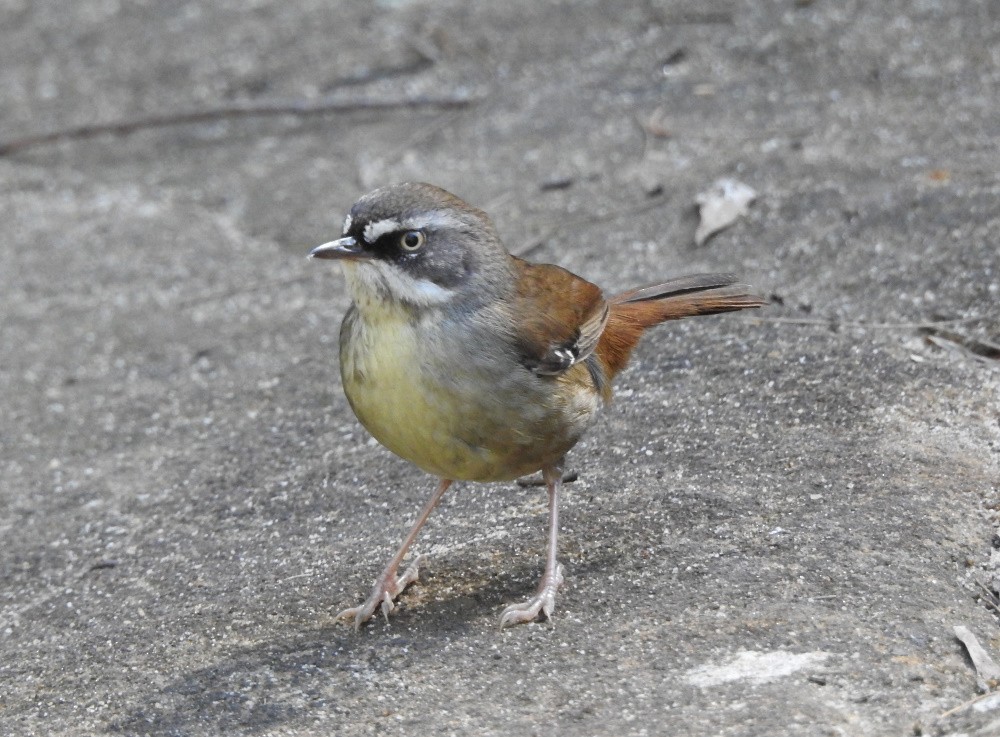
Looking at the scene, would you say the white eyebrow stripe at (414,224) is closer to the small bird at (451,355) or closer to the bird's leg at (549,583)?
the small bird at (451,355)

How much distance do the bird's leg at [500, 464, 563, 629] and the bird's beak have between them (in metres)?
1.03

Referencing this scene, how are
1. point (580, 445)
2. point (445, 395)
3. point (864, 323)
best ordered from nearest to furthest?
point (445, 395) → point (580, 445) → point (864, 323)

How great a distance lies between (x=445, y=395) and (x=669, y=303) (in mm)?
1376

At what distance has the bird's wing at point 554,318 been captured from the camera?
436 cm

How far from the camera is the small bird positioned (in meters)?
4.10

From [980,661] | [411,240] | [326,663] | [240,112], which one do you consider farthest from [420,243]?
[240,112]

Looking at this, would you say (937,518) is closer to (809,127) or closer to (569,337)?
(569,337)

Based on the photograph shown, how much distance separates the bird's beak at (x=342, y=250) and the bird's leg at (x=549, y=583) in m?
1.03

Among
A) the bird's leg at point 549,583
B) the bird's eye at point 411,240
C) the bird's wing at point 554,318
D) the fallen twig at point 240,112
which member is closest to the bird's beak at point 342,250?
the bird's eye at point 411,240

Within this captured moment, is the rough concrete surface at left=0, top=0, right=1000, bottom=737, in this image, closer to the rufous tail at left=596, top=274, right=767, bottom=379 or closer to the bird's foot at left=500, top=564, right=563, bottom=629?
the bird's foot at left=500, top=564, right=563, bottom=629

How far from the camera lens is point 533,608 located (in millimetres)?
4230

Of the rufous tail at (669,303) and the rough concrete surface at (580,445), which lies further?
the rufous tail at (669,303)

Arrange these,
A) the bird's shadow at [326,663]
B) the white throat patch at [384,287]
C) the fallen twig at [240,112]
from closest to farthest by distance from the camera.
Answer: the bird's shadow at [326,663] → the white throat patch at [384,287] → the fallen twig at [240,112]

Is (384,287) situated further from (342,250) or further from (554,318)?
(554,318)
